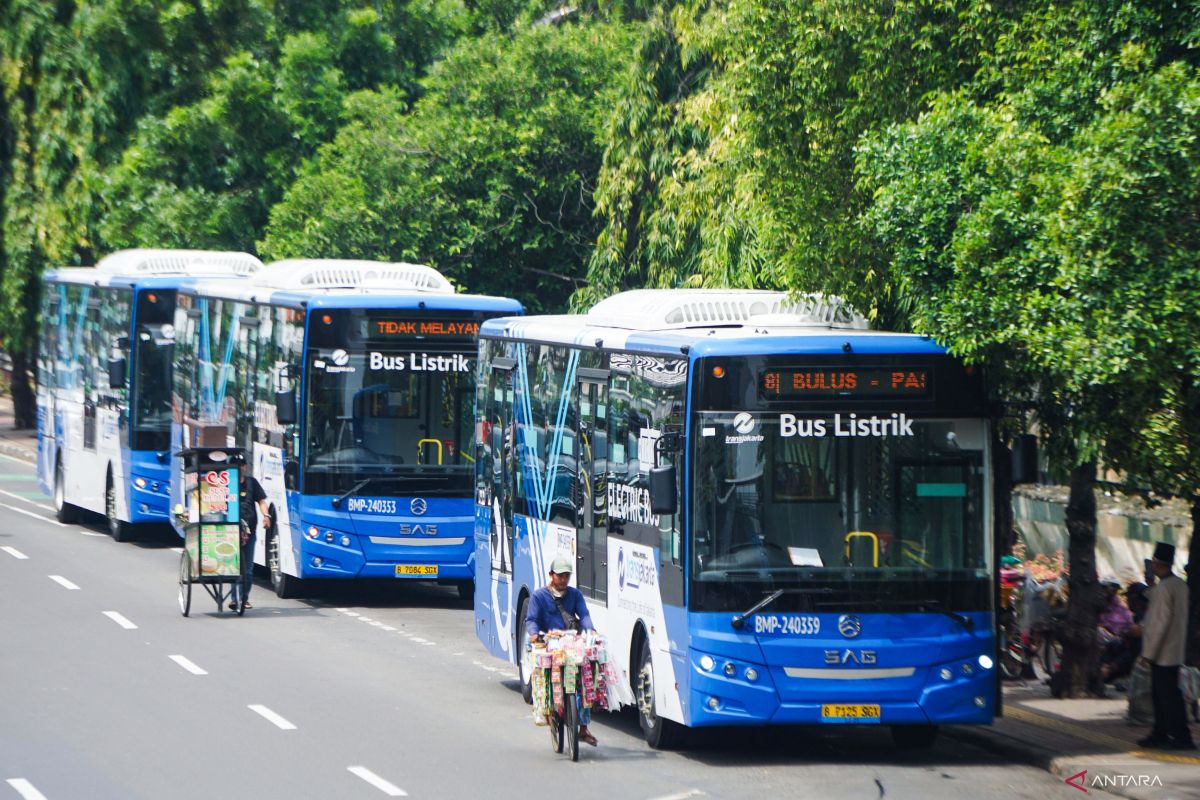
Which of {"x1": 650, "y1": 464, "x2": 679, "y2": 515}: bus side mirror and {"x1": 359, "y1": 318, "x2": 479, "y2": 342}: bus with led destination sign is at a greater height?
{"x1": 359, "y1": 318, "x2": 479, "y2": 342}: bus with led destination sign

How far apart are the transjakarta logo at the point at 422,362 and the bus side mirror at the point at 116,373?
739cm

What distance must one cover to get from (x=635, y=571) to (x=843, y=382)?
2.21 meters

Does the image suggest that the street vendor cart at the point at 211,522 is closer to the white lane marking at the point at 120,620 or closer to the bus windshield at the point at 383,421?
the white lane marking at the point at 120,620

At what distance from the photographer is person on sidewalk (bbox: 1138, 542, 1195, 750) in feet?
46.7

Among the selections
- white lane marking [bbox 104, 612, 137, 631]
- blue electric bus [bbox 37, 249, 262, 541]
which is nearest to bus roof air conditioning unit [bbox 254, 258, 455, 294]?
white lane marking [bbox 104, 612, 137, 631]

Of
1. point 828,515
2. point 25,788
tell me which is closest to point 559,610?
point 828,515

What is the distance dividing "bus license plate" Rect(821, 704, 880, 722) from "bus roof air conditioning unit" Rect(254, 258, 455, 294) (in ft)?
37.4

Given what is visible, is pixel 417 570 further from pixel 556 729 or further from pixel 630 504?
pixel 556 729

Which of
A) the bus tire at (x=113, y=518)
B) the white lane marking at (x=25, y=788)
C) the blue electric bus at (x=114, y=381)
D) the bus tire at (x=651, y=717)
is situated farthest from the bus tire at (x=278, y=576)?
the white lane marking at (x=25, y=788)

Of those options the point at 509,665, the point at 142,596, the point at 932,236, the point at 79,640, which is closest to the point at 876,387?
the point at 932,236

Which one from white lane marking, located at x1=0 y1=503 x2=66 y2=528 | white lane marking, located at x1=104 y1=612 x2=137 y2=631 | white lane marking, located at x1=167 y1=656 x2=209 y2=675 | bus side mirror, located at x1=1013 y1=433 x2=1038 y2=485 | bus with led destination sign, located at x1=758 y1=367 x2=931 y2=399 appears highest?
bus with led destination sign, located at x1=758 y1=367 x2=931 y2=399

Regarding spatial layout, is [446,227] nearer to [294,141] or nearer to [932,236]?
[294,141]

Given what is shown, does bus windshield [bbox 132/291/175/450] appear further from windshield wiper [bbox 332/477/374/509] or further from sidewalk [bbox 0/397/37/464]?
sidewalk [bbox 0/397/37/464]

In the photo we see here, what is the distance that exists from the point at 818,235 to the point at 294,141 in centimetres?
2563
